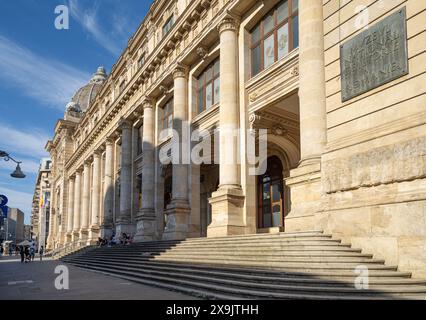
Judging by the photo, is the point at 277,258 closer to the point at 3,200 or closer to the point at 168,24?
the point at 3,200

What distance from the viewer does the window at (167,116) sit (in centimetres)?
2738

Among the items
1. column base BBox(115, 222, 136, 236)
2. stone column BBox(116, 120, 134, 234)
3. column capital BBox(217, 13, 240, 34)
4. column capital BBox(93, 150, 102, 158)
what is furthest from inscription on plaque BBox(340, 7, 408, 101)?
column capital BBox(93, 150, 102, 158)

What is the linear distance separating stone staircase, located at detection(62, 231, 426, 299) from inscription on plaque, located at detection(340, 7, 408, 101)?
13.8 feet

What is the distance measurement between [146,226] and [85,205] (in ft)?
70.4

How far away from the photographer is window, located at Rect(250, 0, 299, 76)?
16.7m

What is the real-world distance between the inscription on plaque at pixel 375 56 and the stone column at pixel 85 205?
37.5 m

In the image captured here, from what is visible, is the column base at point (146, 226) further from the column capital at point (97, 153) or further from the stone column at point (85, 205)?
the stone column at point (85, 205)

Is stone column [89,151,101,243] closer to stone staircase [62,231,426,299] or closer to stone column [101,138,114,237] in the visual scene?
stone column [101,138,114,237]

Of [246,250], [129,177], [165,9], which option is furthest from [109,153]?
[246,250]

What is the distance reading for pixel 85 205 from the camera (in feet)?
150

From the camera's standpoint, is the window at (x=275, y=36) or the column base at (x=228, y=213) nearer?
the window at (x=275, y=36)

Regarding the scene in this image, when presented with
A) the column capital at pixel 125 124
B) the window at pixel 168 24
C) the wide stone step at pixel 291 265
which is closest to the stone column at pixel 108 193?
the column capital at pixel 125 124
